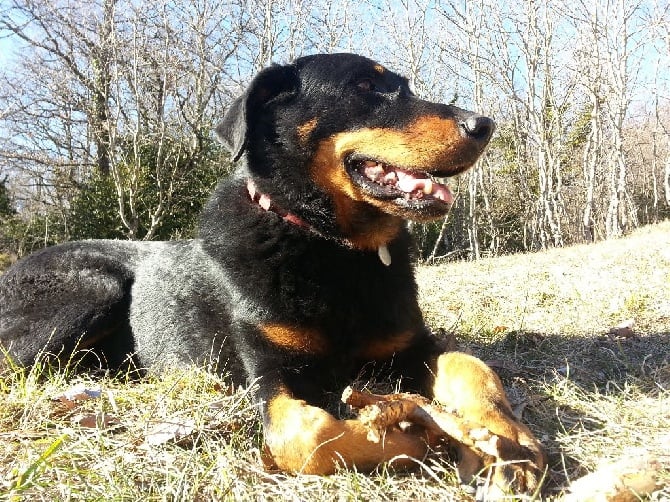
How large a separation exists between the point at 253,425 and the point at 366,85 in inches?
71.6

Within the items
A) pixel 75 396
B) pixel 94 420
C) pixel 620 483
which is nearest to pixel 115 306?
pixel 75 396

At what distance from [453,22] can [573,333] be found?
13.2 metres

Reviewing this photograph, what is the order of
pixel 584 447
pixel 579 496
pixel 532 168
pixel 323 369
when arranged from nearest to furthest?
pixel 579 496 → pixel 584 447 → pixel 323 369 → pixel 532 168

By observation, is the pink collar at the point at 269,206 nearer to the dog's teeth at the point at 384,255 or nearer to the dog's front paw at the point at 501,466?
the dog's teeth at the point at 384,255

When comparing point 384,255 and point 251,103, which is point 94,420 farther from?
point 251,103

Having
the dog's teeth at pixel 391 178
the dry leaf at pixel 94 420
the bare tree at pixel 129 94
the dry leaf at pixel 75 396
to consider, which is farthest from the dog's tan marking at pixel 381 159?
the bare tree at pixel 129 94

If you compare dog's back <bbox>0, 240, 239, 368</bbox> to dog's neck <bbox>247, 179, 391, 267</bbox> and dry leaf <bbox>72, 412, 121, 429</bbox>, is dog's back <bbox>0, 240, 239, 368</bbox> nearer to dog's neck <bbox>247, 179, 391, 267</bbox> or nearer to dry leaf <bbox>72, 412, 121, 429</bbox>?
dog's neck <bbox>247, 179, 391, 267</bbox>

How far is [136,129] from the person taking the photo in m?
11.9

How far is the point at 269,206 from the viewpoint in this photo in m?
2.64

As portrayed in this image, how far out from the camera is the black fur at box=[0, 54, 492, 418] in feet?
7.75

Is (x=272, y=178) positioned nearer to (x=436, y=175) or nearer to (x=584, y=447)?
(x=436, y=175)

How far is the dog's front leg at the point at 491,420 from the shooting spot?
153cm

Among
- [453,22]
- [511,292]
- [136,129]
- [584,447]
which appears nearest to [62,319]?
[584,447]

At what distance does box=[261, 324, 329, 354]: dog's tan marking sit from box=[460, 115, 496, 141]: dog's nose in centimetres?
115
